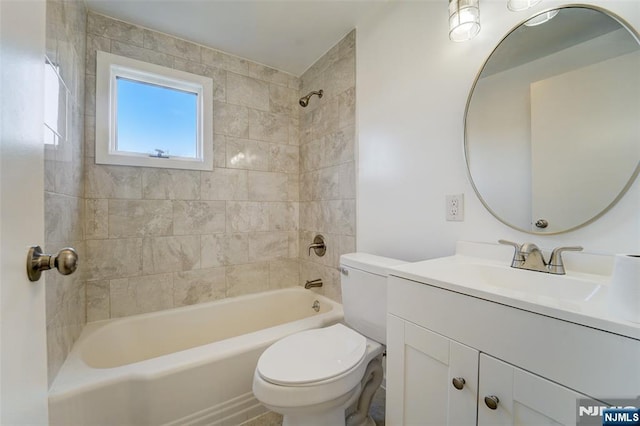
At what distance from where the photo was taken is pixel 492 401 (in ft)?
2.26

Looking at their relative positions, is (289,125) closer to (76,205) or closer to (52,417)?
(76,205)

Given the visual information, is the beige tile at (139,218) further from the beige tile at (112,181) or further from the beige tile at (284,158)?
the beige tile at (284,158)

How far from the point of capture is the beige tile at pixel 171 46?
1.88m

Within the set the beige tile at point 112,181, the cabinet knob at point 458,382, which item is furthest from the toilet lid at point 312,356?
the beige tile at point 112,181

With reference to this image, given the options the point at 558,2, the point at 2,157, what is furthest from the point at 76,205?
the point at 558,2

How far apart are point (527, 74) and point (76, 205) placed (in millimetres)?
2345

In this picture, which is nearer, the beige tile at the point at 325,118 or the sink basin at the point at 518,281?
the sink basin at the point at 518,281

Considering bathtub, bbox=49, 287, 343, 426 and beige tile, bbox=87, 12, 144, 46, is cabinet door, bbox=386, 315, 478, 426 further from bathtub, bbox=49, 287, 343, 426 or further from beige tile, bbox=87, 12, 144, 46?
beige tile, bbox=87, 12, 144, 46

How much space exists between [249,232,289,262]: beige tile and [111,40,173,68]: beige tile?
1461mm

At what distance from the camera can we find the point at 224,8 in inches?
65.6

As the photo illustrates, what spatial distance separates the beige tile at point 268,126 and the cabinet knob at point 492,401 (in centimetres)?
221

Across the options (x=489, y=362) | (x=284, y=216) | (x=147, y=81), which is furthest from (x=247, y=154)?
(x=489, y=362)

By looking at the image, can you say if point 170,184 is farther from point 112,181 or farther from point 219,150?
point 219,150

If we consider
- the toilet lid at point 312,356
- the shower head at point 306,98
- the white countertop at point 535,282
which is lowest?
the toilet lid at point 312,356
